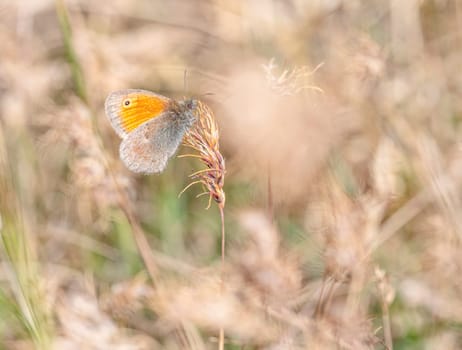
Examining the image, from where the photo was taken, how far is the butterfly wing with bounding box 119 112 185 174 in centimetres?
138

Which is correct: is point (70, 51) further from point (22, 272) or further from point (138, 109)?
point (22, 272)

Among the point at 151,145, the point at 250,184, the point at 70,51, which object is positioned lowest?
the point at 250,184

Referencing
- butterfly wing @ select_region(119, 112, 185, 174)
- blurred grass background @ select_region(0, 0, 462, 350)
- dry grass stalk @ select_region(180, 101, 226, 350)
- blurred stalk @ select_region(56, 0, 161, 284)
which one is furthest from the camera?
butterfly wing @ select_region(119, 112, 185, 174)

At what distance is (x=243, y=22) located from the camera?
236cm

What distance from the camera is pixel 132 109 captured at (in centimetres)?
146

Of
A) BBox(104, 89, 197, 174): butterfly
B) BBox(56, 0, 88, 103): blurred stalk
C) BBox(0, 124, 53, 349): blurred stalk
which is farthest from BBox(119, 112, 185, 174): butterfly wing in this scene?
BBox(0, 124, 53, 349): blurred stalk

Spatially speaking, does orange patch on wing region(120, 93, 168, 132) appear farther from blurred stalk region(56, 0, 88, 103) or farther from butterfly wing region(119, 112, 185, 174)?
blurred stalk region(56, 0, 88, 103)

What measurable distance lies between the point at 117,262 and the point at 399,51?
1043 millimetres

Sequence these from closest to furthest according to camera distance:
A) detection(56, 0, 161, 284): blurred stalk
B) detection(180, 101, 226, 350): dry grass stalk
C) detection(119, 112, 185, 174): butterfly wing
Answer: detection(180, 101, 226, 350): dry grass stalk → detection(56, 0, 161, 284): blurred stalk → detection(119, 112, 185, 174): butterfly wing

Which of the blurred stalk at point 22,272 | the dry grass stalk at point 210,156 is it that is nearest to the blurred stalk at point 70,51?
the blurred stalk at point 22,272

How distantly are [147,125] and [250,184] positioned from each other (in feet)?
1.83

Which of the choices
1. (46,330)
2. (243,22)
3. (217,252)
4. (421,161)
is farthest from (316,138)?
(46,330)

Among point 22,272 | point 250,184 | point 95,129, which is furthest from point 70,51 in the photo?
point 250,184

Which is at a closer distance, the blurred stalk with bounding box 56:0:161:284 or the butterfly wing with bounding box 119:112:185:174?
the blurred stalk with bounding box 56:0:161:284
